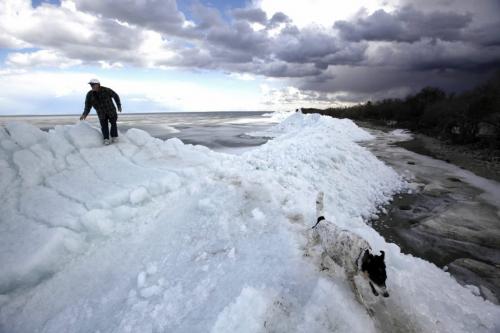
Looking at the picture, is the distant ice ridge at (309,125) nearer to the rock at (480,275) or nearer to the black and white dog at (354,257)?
the rock at (480,275)

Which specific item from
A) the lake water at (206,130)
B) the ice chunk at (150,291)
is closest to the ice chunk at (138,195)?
the ice chunk at (150,291)

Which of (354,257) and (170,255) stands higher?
(354,257)

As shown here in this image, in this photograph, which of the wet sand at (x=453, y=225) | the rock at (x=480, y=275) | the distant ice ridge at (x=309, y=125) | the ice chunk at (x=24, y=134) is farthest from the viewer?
the distant ice ridge at (x=309, y=125)

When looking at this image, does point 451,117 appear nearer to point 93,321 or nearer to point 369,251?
point 369,251

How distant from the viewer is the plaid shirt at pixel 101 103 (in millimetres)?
7355

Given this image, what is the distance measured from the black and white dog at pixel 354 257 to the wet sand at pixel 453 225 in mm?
2373

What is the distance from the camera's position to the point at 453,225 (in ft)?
22.4

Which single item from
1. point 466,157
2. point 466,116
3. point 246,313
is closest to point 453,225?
point 246,313

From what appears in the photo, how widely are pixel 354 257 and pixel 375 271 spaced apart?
0.89 ft

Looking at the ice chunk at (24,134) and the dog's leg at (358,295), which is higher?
the ice chunk at (24,134)

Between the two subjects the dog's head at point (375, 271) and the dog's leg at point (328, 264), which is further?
the dog's leg at point (328, 264)

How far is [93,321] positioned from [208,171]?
3901mm

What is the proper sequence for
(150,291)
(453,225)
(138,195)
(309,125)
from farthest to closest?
(309,125) → (453,225) → (138,195) → (150,291)

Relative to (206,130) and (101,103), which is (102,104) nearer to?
(101,103)
